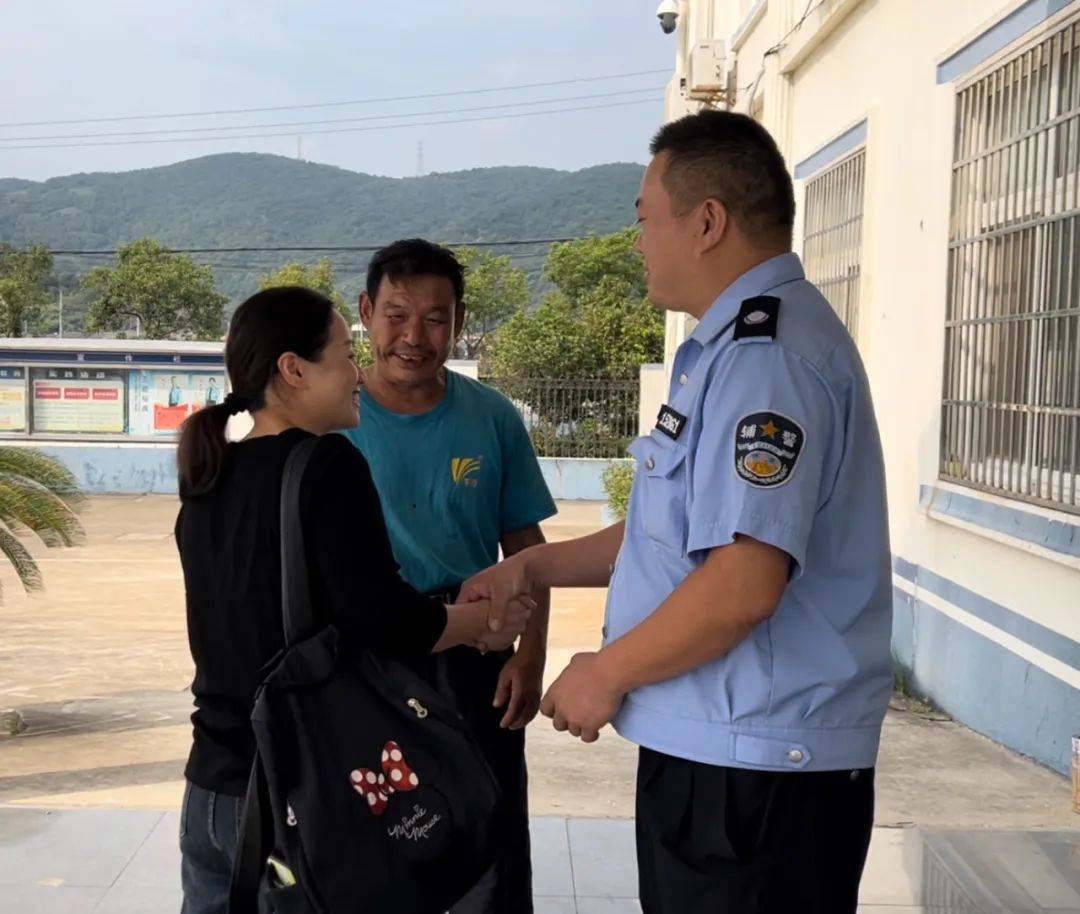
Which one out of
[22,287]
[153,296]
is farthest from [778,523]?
[153,296]

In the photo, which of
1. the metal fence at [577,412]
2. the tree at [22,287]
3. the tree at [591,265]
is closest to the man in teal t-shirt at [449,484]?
the metal fence at [577,412]

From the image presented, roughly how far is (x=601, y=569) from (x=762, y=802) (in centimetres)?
81

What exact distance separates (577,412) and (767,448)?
18.3m

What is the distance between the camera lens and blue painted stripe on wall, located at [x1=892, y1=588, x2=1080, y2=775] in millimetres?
4926

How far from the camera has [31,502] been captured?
757 cm

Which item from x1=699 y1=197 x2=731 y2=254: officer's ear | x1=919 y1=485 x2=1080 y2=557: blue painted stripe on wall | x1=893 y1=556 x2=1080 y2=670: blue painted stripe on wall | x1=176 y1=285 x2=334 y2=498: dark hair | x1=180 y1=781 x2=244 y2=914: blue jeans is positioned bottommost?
x1=893 y1=556 x2=1080 y2=670: blue painted stripe on wall

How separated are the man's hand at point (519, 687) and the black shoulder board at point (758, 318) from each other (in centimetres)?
112

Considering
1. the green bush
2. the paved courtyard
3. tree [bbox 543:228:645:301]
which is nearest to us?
the paved courtyard

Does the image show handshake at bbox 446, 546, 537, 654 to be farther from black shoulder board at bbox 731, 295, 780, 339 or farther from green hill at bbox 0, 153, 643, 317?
green hill at bbox 0, 153, 643, 317

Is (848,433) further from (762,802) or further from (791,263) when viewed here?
(762,802)

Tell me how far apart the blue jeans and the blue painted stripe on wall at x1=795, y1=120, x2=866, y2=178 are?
21.3ft

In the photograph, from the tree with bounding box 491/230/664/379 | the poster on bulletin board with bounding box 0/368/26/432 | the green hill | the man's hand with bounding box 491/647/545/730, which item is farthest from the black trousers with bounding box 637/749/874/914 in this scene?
the green hill

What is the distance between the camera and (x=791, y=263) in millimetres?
1849

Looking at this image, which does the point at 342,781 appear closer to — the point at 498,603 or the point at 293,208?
the point at 498,603
